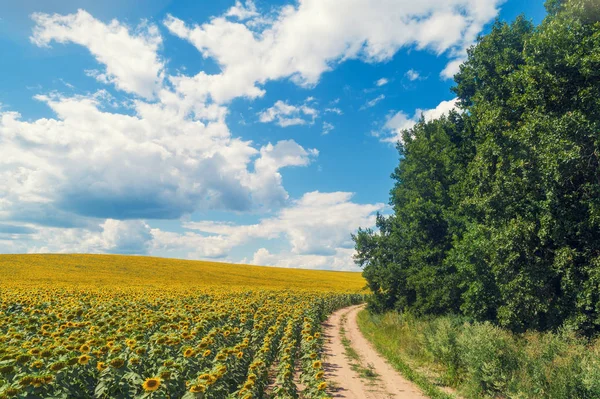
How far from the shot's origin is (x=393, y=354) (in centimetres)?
1739

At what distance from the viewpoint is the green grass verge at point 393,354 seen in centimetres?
1206

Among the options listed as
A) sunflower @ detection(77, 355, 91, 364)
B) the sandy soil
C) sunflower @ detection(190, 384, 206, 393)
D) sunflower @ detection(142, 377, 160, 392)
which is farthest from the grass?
sunflower @ detection(77, 355, 91, 364)

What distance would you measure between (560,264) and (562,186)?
3201 millimetres

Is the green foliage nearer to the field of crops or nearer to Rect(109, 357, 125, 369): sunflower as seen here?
the field of crops

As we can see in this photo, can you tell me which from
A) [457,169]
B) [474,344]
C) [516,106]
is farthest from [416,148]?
[474,344]

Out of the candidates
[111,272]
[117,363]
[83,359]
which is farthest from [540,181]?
[111,272]

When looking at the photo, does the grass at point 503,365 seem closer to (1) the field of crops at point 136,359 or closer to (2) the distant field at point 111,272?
(1) the field of crops at point 136,359

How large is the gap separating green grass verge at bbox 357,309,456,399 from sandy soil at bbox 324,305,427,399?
0.94ft

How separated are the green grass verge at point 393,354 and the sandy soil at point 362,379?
285 millimetres

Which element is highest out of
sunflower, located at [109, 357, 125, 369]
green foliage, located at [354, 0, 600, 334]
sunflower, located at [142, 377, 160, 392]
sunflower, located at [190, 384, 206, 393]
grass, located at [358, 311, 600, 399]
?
green foliage, located at [354, 0, 600, 334]

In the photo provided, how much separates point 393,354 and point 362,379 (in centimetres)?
454

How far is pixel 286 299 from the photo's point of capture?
2795 centimetres

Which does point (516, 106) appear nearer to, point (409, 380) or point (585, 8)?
point (585, 8)

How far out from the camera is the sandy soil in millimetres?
11742
